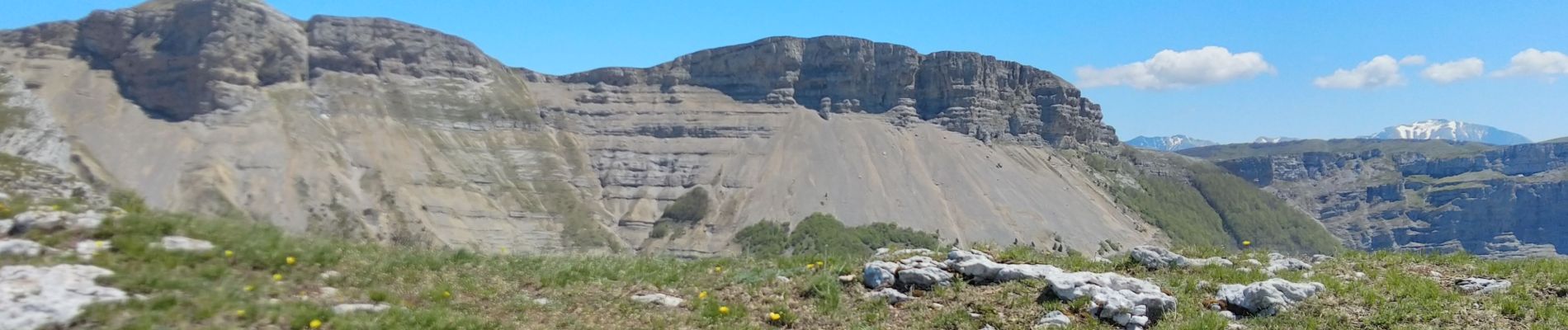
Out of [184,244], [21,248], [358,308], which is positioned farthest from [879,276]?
[21,248]

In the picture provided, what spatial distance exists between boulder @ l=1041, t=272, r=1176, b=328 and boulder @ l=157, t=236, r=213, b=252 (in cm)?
1266

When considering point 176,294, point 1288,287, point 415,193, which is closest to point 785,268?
point 1288,287

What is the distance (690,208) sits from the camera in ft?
599

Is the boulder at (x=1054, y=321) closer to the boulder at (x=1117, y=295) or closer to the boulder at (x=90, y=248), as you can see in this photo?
the boulder at (x=1117, y=295)

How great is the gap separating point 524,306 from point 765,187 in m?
170

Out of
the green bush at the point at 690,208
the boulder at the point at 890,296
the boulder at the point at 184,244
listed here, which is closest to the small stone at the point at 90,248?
the boulder at the point at 184,244

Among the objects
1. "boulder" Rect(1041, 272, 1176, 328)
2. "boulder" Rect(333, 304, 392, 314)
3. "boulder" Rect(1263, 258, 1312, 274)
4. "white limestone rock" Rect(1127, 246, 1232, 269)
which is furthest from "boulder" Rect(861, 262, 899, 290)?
"boulder" Rect(333, 304, 392, 314)

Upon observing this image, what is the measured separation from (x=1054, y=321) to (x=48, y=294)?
41.5 ft

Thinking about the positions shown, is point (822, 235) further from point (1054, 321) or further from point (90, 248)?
point (90, 248)

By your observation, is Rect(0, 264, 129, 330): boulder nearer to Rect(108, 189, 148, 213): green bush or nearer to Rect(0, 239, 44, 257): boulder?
Rect(0, 239, 44, 257): boulder

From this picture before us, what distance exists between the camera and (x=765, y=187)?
183 metres

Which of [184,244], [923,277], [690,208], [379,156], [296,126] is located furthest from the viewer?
[690,208]

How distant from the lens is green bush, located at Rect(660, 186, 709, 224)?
591ft

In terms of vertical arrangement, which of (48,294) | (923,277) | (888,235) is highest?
(48,294)
